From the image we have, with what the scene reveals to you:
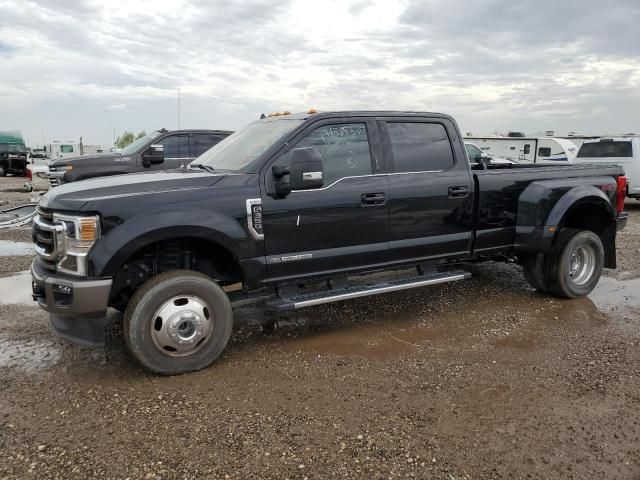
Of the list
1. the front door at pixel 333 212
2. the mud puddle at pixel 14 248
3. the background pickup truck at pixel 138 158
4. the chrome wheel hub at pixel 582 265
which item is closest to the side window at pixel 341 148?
the front door at pixel 333 212

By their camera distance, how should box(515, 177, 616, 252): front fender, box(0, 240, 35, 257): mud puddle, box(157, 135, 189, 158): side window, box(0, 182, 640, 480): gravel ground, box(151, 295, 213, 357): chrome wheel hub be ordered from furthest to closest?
box(157, 135, 189, 158): side window, box(0, 240, 35, 257): mud puddle, box(515, 177, 616, 252): front fender, box(151, 295, 213, 357): chrome wheel hub, box(0, 182, 640, 480): gravel ground

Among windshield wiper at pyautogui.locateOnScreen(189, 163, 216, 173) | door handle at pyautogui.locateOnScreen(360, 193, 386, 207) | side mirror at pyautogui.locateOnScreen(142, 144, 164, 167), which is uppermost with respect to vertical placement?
side mirror at pyautogui.locateOnScreen(142, 144, 164, 167)

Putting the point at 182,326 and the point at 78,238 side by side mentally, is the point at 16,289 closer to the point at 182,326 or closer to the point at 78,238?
the point at 78,238

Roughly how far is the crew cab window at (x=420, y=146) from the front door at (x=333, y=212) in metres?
0.25

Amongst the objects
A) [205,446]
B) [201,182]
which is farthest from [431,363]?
[201,182]

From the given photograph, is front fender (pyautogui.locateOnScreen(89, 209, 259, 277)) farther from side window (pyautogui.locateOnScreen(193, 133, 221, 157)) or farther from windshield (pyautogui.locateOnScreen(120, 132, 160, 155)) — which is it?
windshield (pyautogui.locateOnScreen(120, 132, 160, 155))

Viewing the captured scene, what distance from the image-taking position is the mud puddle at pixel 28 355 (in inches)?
160

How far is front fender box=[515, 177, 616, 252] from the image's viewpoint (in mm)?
5414

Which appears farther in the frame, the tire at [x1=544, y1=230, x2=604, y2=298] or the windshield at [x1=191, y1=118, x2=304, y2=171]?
the tire at [x1=544, y1=230, x2=604, y2=298]

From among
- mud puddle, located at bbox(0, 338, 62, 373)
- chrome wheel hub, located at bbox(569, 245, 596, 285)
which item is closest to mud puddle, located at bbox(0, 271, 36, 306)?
mud puddle, located at bbox(0, 338, 62, 373)

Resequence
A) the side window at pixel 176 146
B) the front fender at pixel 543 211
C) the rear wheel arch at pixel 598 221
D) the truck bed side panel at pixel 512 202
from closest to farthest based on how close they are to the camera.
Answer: the truck bed side panel at pixel 512 202, the front fender at pixel 543 211, the rear wheel arch at pixel 598 221, the side window at pixel 176 146

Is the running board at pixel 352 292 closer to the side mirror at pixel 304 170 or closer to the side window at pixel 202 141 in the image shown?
the side mirror at pixel 304 170

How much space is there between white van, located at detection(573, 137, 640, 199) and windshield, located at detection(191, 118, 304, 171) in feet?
37.6

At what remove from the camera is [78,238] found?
3574 mm
